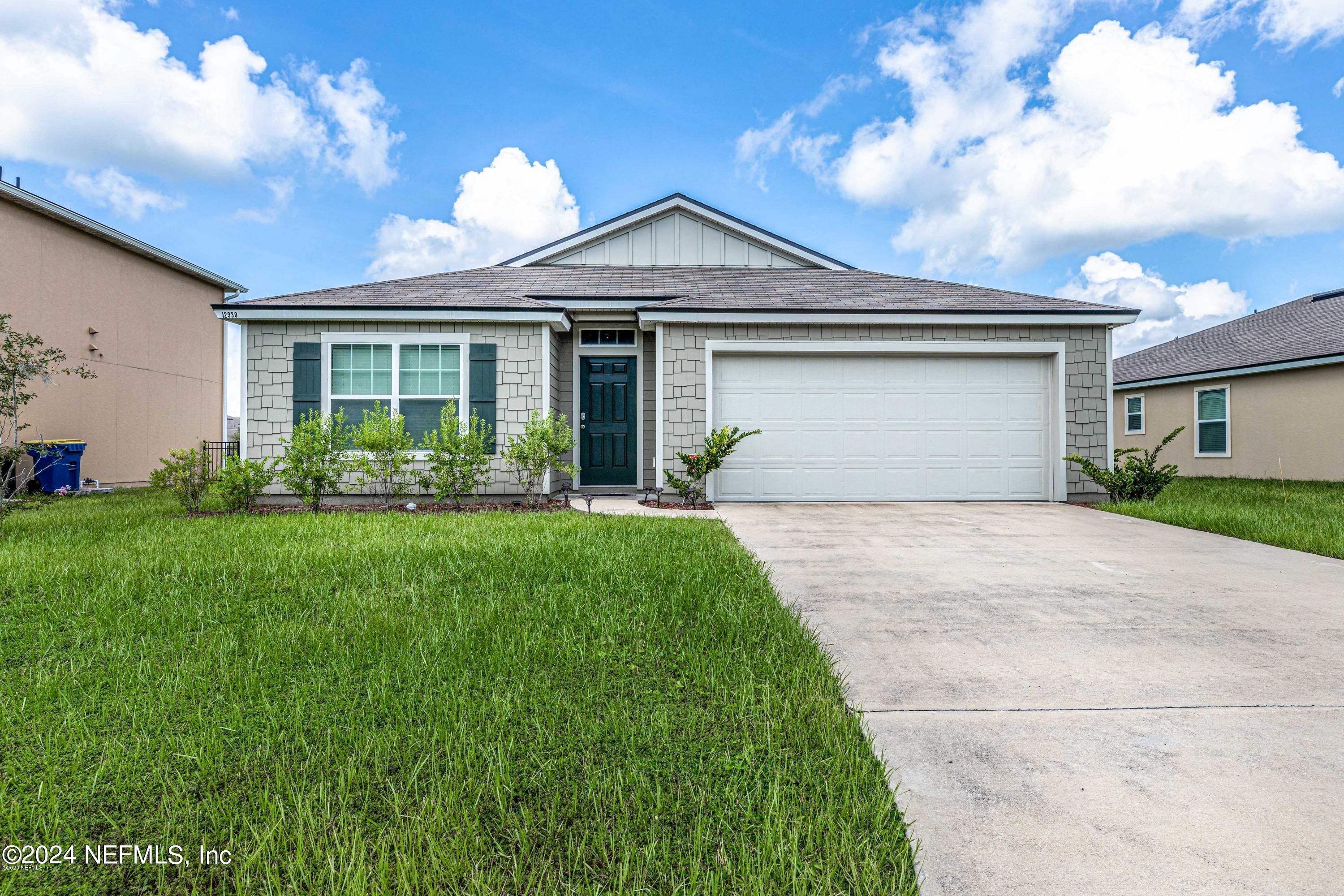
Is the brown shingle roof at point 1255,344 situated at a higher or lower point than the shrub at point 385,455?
higher

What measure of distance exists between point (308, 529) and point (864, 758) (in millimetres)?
5747

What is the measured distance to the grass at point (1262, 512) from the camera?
590cm

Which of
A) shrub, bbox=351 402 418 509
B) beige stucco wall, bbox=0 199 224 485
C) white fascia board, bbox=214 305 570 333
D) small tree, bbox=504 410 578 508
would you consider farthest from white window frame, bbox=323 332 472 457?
beige stucco wall, bbox=0 199 224 485

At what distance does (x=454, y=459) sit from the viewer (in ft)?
26.7

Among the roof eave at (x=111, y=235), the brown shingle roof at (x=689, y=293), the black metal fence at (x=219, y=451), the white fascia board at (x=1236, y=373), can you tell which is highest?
the roof eave at (x=111, y=235)

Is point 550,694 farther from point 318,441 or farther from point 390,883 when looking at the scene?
point 318,441

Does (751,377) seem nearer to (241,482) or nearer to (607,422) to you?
(607,422)

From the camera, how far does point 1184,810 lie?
1808 mm

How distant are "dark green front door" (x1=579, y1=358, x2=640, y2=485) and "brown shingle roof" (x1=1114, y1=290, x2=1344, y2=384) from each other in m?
13.4

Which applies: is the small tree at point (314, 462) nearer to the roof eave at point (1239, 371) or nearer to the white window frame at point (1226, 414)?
the roof eave at point (1239, 371)

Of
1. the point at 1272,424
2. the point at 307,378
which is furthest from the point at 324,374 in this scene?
the point at 1272,424

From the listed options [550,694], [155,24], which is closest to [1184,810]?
[550,694]

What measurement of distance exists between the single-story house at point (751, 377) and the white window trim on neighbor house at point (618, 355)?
30mm

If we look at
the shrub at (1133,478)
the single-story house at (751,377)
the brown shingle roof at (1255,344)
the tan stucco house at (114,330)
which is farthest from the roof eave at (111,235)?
the brown shingle roof at (1255,344)
